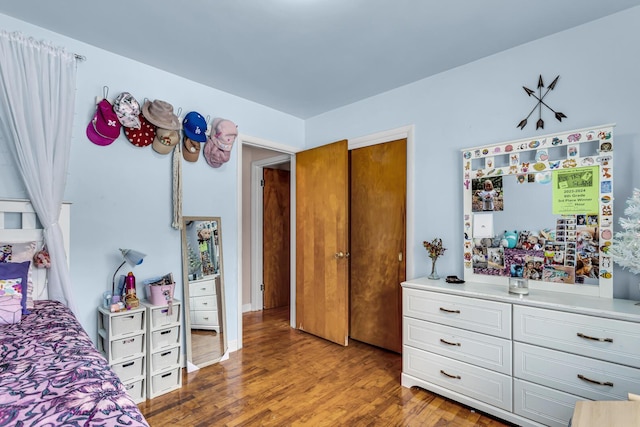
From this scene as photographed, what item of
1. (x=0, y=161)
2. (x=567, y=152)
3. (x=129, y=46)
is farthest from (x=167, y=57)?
(x=567, y=152)

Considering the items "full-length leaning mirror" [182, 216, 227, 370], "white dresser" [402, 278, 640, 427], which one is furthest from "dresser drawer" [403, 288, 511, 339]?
"full-length leaning mirror" [182, 216, 227, 370]

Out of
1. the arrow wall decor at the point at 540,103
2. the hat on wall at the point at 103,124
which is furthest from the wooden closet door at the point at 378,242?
the hat on wall at the point at 103,124

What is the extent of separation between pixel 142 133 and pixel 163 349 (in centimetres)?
168

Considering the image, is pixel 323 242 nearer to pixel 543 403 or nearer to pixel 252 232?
pixel 252 232

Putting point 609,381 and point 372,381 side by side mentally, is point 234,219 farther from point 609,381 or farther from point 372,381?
point 609,381

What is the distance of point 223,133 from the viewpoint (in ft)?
9.64

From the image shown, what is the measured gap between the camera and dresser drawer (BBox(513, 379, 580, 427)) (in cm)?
177

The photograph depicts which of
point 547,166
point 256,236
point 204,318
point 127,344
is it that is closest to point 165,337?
point 127,344

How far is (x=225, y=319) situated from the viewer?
3066mm

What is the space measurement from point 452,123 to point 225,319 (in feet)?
9.01

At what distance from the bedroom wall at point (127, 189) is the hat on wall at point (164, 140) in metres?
0.08

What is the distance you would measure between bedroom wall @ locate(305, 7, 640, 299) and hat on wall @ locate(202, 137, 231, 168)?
1377 millimetres

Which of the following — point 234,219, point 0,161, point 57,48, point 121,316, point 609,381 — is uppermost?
point 57,48

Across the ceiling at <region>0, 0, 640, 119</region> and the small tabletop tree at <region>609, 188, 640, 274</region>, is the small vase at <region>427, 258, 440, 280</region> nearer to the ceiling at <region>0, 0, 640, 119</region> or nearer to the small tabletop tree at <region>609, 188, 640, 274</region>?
the small tabletop tree at <region>609, 188, 640, 274</region>
